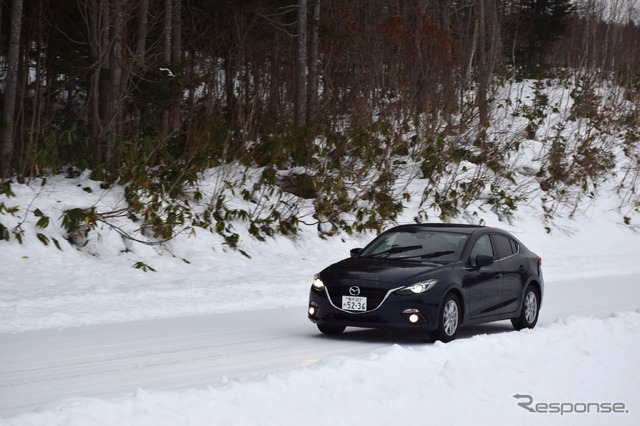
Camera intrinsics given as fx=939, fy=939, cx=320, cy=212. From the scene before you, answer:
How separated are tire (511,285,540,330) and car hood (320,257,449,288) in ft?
7.11

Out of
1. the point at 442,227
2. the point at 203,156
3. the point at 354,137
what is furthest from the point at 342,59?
the point at 442,227

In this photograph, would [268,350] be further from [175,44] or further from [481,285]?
[175,44]

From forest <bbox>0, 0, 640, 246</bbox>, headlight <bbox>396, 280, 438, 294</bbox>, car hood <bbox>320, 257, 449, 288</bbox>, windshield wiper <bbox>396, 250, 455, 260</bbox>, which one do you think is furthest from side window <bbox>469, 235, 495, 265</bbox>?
forest <bbox>0, 0, 640, 246</bbox>

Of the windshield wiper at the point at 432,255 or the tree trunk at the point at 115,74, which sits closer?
the windshield wiper at the point at 432,255

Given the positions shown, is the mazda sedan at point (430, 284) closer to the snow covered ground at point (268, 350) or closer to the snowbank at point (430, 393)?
the snow covered ground at point (268, 350)

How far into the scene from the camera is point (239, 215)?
22938 mm

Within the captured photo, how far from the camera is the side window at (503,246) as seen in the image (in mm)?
13359

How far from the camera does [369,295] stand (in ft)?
37.7

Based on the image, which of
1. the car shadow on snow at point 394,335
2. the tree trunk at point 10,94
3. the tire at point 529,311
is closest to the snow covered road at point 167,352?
the car shadow on snow at point 394,335

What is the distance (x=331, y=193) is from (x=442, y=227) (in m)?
13.4

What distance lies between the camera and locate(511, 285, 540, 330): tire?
1348 centimetres

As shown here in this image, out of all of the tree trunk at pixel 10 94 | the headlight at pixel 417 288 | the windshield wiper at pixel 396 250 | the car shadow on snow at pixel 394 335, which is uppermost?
the tree trunk at pixel 10 94

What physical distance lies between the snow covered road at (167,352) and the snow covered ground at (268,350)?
2.0 inches

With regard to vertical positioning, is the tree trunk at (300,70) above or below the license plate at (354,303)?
above
